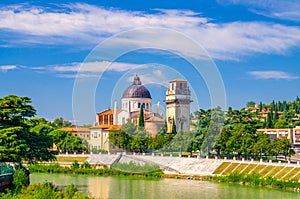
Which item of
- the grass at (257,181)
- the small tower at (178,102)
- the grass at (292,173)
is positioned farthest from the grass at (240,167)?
the small tower at (178,102)

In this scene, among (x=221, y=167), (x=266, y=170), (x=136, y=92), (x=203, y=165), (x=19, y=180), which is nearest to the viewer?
Answer: (x=19, y=180)

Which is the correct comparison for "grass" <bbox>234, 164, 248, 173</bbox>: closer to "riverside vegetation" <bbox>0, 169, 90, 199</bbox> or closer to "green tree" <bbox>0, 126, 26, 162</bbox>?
"riverside vegetation" <bbox>0, 169, 90, 199</bbox>

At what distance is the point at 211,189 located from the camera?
34.4m

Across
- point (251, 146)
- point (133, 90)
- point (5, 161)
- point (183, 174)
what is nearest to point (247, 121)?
point (251, 146)

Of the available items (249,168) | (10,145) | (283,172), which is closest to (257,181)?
(283,172)

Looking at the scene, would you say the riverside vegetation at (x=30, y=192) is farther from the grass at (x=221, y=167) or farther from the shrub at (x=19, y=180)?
the grass at (x=221, y=167)

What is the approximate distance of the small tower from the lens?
2788 inches

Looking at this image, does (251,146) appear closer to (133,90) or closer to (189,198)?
(189,198)

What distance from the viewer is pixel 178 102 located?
7156cm

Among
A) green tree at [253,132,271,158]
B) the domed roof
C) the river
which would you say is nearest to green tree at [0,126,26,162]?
the river

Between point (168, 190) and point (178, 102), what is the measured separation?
37996mm

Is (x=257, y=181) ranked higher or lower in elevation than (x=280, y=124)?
lower

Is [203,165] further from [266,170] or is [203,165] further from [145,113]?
[145,113]

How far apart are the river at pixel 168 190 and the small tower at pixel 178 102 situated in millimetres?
30245
